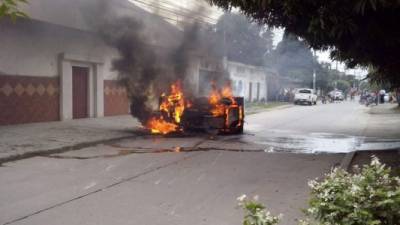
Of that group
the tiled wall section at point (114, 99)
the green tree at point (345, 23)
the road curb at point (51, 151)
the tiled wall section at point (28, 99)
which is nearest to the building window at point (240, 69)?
the tiled wall section at point (114, 99)

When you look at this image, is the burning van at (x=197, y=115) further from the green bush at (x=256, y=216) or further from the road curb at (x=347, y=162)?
the green bush at (x=256, y=216)

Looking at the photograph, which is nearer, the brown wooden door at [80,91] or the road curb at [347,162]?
the road curb at [347,162]

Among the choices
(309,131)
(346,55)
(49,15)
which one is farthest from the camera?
(309,131)

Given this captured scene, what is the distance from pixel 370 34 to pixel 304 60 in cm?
4804

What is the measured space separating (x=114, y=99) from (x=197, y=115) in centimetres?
718

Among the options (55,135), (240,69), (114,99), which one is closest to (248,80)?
(240,69)

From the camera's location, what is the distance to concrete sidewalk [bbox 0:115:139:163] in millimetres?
10248

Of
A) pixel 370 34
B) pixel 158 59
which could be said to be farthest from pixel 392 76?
pixel 158 59

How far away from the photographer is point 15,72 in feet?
49.6

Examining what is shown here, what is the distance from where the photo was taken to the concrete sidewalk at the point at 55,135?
10.2 metres

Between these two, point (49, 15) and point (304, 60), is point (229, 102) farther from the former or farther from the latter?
point (304, 60)

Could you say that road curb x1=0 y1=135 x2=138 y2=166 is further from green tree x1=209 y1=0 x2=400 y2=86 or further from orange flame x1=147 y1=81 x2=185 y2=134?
green tree x1=209 y1=0 x2=400 y2=86

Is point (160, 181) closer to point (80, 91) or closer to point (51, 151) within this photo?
point (51, 151)

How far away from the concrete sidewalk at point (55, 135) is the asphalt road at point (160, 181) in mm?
436
